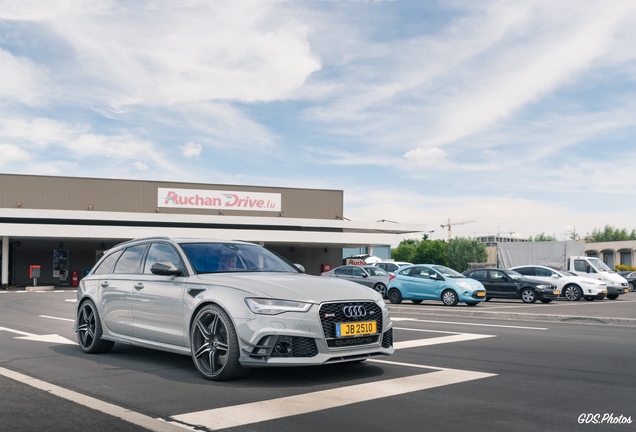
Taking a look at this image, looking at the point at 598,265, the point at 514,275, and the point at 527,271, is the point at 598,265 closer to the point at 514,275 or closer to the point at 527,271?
the point at 527,271

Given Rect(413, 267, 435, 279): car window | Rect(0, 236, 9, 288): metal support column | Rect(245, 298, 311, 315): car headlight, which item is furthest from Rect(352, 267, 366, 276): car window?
Rect(0, 236, 9, 288): metal support column

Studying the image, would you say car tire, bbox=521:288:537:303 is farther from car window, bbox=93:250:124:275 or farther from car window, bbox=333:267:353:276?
car window, bbox=93:250:124:275

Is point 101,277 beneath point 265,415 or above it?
above

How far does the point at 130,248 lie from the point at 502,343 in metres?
5.84

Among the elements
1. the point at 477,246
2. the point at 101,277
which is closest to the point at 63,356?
the point at 101,277

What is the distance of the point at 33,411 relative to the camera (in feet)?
18.8

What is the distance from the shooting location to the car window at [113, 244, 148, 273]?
8.84 metres

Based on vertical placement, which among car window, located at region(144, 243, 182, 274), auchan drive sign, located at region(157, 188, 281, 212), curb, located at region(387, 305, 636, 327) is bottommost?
curb, located at region(387, 305, 636, 327)

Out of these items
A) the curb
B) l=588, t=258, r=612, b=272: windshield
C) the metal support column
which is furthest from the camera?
the metal support column

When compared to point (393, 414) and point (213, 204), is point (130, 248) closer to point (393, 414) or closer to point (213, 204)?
point (393, 414)

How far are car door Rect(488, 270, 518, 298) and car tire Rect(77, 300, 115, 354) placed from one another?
1966cm

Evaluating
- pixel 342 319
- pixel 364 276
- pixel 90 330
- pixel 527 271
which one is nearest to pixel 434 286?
pixel 364 276

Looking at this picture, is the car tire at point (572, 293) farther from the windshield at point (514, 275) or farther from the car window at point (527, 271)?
the windshield at point (514, 275)
